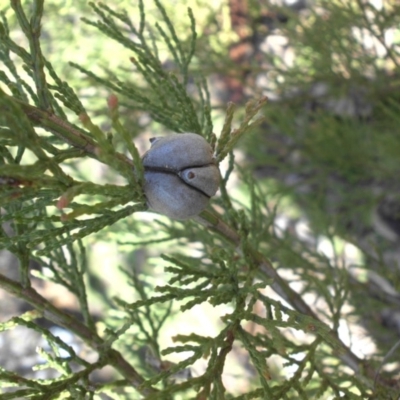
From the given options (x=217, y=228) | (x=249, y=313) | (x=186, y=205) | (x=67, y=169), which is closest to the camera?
(x=186, y=205)

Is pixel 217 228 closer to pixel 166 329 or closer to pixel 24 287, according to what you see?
pixel 24 287

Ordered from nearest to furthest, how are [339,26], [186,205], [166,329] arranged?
[186,205], [339,26], [166,329]

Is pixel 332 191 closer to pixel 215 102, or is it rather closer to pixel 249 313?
pixel 215 102

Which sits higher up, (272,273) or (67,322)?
(67,322)

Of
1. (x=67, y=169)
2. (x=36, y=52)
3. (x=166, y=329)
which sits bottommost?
(x=36, y=52)

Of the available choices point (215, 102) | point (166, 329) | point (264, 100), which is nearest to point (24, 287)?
point (264, 100)

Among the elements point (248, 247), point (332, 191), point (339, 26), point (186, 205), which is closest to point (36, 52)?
point (186, 205)

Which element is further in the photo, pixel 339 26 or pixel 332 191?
pixel 332 191

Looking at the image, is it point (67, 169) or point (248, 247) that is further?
point (67, 169)

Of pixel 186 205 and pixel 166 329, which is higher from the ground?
pixel 166 329
